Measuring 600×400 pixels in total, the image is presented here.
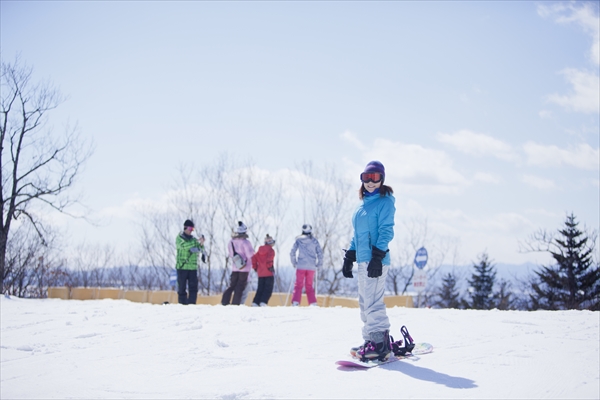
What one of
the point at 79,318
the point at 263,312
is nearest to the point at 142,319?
the point at 79,318

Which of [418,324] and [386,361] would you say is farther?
[418,324]

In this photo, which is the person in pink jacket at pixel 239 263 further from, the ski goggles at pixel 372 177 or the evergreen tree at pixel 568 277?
the evergreen tree at pixel 568 277

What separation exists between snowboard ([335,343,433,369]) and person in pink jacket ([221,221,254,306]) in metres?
5.60

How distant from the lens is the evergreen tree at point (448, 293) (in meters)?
46.2

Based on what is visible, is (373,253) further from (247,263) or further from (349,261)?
(247,263)

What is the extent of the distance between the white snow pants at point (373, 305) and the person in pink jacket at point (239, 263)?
5.63 meters

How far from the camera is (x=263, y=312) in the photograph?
7.11m

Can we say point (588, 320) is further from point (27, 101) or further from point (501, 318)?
point (27, 101)

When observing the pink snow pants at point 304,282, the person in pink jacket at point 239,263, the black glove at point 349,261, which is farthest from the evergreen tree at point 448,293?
the black glove at point 349,261

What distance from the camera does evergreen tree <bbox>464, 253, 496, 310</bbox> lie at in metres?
44.6

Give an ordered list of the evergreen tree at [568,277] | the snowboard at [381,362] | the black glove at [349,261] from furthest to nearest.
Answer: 1. the evergreen tree at [568,277]
2. the black glove at [349,261]
3. the snowboard at [381,362]

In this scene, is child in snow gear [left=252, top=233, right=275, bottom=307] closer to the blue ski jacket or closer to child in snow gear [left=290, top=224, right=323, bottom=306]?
child in snow gear [left=290, top=224, right=323, bottom=306]

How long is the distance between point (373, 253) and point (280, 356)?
1.36 meters

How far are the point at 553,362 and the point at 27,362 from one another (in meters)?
4.98
